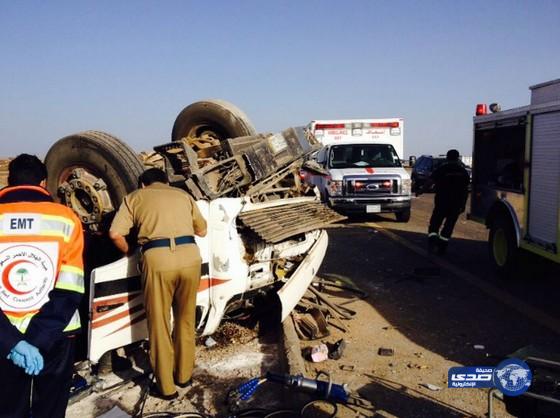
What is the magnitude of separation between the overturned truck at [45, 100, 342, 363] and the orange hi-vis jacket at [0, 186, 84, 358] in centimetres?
87

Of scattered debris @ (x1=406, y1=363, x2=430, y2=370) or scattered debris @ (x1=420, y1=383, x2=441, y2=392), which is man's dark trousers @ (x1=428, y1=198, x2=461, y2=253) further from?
scattered debris @ (x1=420, y1=383, x2=441, y2=392)

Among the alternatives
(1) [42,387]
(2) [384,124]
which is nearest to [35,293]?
(1) [42,387]

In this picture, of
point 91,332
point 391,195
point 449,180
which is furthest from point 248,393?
point 391,195

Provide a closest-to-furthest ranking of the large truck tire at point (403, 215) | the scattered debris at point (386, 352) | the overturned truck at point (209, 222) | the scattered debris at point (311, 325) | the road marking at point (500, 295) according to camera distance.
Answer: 1. the overturned truck at point (209, 222)
2. the scattered debris at point (386, 352)
3. the scattered debris at point (311, 325)
4. the road marking at point (500, 295)
5. the large truck tire at point (403, 215)

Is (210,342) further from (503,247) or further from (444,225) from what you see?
(444,225)

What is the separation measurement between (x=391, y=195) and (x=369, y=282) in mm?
5414

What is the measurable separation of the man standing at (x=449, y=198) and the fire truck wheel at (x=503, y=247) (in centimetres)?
102

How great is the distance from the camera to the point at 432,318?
598 cm

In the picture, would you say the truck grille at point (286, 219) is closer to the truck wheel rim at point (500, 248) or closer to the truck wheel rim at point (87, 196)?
the truck wheel rim at point (87, 196)

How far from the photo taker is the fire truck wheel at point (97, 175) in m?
4.45

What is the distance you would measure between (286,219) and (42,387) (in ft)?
8.10

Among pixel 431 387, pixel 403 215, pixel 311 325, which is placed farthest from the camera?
pixel 403 215

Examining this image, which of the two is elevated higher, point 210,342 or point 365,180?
point 365,180

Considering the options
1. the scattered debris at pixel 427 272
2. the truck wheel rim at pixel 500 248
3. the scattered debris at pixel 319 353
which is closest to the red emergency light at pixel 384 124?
the truck wheel rim at pixel 500 248
